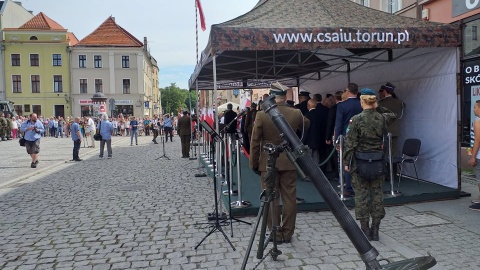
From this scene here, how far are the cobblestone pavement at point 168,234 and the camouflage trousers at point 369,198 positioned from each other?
0.36 m

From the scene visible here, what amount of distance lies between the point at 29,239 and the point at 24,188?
14.9 feet

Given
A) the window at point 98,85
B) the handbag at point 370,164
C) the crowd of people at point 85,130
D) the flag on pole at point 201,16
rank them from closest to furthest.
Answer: the handbag at point 370,164 → the flag on pole at point 201,16 → the crowd of people at point 85,130 → the window at point 98,85

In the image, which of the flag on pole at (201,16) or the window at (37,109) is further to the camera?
the window at (37,109)

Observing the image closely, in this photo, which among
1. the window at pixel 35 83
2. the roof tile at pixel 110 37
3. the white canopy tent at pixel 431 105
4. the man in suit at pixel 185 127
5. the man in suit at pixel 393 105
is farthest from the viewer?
the roof tile at pixel 110 37

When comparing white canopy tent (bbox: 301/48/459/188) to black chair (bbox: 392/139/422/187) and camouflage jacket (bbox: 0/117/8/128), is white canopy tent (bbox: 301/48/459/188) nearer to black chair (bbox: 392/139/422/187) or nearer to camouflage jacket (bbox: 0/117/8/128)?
black chair (bbox: 392/139/422/187)

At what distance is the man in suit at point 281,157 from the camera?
4852 millimetres

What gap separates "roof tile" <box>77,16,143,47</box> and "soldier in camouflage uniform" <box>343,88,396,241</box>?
51140mm

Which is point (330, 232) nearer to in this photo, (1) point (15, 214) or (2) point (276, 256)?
(2) point (276, 256)

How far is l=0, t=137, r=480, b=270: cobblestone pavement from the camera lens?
4.61m

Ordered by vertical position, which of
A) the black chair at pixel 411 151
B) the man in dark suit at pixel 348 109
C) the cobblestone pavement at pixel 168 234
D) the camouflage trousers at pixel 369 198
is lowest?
the cobblestone pavement at pixel 168 234

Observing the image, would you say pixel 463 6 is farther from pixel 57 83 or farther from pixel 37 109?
pixel 37 109

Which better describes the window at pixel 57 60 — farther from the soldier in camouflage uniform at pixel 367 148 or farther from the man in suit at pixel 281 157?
the soldier in camouflage uniform at pixel 367 148

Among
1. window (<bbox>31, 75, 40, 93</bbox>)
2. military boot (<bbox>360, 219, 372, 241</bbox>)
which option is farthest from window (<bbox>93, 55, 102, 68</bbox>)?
military boot (<bbox>360, 219, 372, 241</bbox>)

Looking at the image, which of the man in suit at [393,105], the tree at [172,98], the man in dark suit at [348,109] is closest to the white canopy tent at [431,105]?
the man in suit at [393,105]
